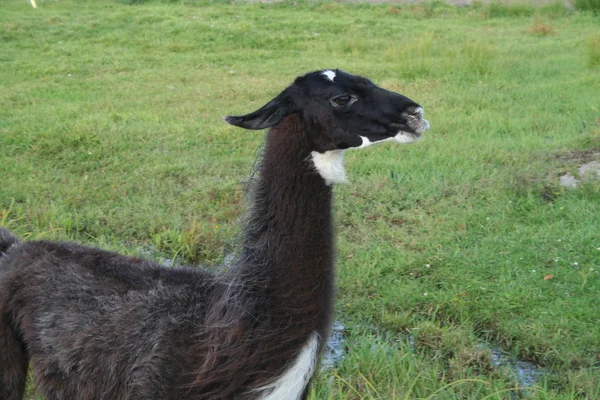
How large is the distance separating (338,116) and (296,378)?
88cm

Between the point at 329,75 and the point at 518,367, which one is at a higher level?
the point at 329,75

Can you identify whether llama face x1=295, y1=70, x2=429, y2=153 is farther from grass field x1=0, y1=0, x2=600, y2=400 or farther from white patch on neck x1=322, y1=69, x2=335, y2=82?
grass field x1=0, y1=0, x2=600, y2=400

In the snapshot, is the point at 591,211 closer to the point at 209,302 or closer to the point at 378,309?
the point at 378,309

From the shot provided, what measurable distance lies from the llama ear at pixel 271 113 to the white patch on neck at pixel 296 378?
0.72 metres

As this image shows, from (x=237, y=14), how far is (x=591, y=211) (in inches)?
385

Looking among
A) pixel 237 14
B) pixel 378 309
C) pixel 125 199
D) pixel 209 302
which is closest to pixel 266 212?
pixel 209 302

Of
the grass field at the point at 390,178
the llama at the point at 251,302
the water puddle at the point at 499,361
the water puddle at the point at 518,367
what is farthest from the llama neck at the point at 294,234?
the water puddle at the point at 518,367

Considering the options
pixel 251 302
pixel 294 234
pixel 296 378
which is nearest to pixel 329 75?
pixel 294 234

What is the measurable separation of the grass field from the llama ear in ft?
2.55

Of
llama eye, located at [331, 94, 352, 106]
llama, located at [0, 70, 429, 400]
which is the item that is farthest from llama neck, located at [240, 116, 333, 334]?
llama eye, located at [331, 94, 352, 106]

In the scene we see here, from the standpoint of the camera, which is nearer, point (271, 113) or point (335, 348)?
point (271, 113)

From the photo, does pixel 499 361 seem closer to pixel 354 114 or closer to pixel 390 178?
pixel 354 114

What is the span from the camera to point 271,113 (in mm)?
2574

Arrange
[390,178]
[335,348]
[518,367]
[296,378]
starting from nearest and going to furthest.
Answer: [296,378] < [518,367] < [335,348] < [390,178]
